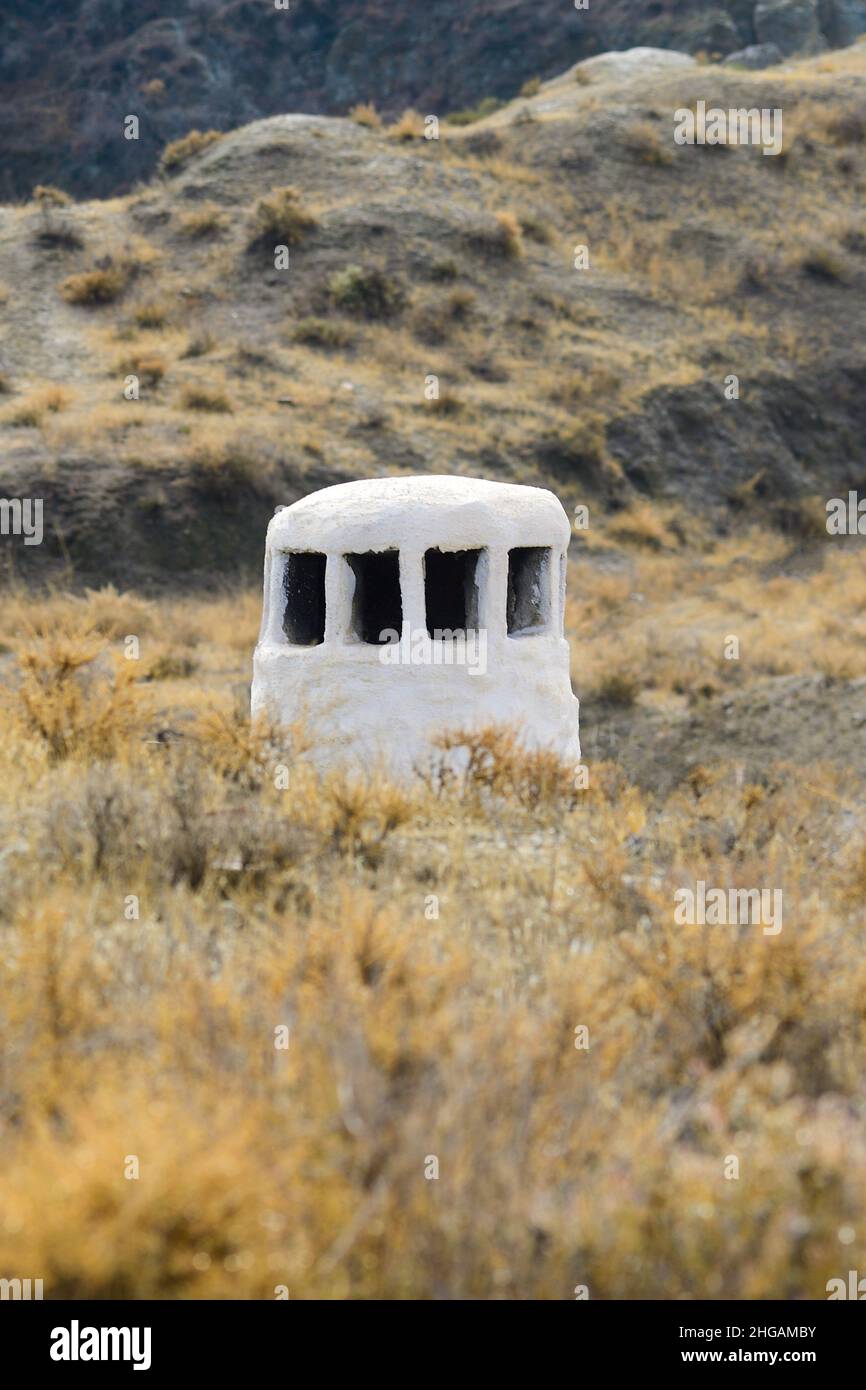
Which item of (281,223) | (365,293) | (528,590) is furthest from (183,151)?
(528,590)

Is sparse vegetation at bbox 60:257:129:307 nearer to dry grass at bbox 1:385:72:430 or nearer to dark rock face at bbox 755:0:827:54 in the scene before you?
dry grass at bbox 1:385:72:430

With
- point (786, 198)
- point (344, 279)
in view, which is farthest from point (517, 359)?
point (786, 198)

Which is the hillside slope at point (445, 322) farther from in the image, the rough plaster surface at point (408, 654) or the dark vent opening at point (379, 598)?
the rough plaster surface at point (408, 654)

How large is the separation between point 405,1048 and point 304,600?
6517 mm

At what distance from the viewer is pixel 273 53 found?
186ft

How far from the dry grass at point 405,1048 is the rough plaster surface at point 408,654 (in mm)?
2021

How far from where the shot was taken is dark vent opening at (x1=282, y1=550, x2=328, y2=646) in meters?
9.15

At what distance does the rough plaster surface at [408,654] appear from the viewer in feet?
26.2

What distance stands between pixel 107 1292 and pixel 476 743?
15.5 feet

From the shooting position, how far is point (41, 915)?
372cm

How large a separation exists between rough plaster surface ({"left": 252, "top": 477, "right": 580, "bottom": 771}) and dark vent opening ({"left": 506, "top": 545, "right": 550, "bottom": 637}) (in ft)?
1.25

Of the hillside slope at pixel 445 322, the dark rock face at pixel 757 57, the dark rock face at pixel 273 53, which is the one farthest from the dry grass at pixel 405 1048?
the dark rock face at pixel 273 53

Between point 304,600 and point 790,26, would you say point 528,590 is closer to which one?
point 304,600

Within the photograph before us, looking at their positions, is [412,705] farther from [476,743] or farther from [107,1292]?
[107,1292]
